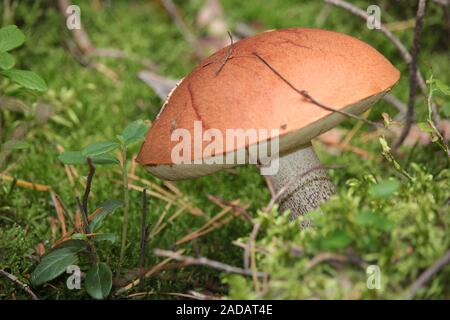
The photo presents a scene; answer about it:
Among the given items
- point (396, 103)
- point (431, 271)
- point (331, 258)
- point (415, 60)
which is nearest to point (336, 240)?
point (331, 258)

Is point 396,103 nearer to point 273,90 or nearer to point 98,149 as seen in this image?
point 273,90

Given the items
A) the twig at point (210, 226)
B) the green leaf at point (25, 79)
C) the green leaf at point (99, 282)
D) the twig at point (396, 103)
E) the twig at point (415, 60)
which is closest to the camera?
the green leaf at point (99, 282)

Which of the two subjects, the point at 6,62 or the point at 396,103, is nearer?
the point at 6,62

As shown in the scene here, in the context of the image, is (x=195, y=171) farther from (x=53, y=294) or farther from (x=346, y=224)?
(x=53, y=294)

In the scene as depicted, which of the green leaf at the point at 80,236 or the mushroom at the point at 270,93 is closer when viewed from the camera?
the mushroom at the point at 270,93

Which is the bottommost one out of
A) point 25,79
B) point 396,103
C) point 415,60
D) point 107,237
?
point 107,237

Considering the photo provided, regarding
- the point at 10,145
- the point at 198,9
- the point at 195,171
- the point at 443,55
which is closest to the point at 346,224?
the point at 195,171

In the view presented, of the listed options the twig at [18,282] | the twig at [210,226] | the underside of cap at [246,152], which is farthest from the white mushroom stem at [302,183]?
the twig at [18,282]

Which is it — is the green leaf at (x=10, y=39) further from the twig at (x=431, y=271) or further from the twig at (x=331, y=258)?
the twig at (x=431, y=271)
